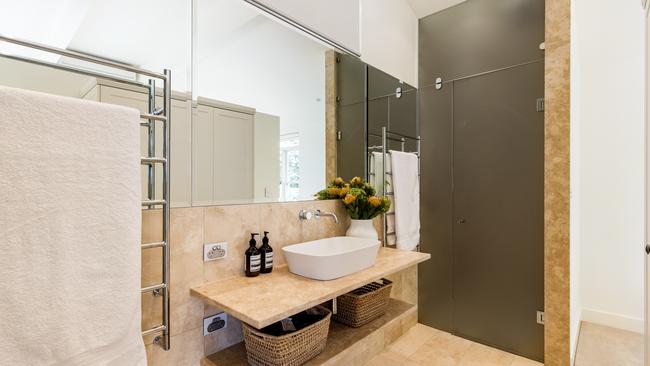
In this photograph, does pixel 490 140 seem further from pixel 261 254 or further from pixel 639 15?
pixel 261 254

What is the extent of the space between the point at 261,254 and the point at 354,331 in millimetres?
655

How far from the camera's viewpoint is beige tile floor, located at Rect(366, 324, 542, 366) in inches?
85.2

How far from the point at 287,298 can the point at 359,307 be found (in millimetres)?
630

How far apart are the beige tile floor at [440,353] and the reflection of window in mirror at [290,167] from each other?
1.27m

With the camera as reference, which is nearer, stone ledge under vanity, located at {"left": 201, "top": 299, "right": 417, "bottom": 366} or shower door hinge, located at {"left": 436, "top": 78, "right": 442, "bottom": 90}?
stone ledge under vanity, located at {"left": 201, "top": 299, "right": 417, "bottom": 366}

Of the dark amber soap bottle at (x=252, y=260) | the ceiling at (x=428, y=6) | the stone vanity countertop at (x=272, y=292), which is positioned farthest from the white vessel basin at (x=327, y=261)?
Answer: the ceiling at (x=428, y=6)

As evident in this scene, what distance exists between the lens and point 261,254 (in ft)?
4.70

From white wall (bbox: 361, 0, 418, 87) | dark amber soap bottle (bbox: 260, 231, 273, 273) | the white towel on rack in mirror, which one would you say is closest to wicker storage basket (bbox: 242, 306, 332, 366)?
dark amber soap bottle (bbox: 260, 231, 273, 273)

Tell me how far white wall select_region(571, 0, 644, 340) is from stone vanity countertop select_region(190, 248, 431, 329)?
7.96 ft

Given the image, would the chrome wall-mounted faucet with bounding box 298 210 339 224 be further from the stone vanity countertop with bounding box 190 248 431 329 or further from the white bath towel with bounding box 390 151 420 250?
the white bath towel with bounding box 390 151 420 250

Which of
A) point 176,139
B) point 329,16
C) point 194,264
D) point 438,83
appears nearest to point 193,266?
point 194,264

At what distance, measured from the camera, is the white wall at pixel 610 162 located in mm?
2697

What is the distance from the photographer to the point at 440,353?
2.29m

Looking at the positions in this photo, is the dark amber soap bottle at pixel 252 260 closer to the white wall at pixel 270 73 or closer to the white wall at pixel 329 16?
the white wall at pixel 270 73
